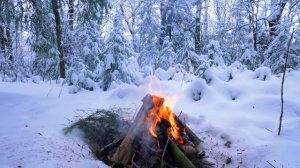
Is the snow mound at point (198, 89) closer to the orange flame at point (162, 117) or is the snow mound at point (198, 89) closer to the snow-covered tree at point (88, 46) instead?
the orange flame at point (162, 117)

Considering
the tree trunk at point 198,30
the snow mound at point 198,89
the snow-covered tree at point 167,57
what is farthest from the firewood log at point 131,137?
the tree trunk at point 198,30

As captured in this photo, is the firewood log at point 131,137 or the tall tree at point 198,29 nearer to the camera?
the firewood log at point 131,137

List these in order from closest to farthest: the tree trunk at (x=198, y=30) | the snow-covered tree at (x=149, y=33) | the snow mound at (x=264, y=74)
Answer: the snow mound at (x=264, y=74) → the tree trunk at (x=198, y=30) → the snow-covered tree at (x=149, y=33)

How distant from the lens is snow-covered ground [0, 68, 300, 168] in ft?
11.5

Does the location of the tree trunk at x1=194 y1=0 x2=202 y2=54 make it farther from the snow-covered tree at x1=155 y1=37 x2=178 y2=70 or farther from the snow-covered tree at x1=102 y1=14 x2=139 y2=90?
the snow-covered tree at x1=102 y1=14 x2=139 y2=90

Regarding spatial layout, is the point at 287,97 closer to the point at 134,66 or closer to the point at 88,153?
the point at 88,153

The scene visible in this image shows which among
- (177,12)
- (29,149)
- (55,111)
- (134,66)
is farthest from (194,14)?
(29,149)

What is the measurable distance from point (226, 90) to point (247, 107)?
0.76 m

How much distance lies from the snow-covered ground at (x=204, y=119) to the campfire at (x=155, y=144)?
0.26 meters

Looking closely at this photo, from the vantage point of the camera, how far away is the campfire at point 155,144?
3.74m

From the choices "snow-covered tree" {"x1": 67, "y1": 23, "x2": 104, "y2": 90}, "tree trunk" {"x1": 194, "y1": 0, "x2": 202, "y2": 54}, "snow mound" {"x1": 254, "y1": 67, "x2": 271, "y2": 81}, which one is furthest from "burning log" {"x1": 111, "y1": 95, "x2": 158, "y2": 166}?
"tree trunk" {"x1": 194, "y1": 0, "x2": 202, "y2": 54}

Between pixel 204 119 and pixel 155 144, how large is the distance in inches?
49.5

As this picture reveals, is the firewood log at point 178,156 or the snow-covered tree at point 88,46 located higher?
the snow-covered tree at point 88,46

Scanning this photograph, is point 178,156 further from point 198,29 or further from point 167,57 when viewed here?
point 198,29
